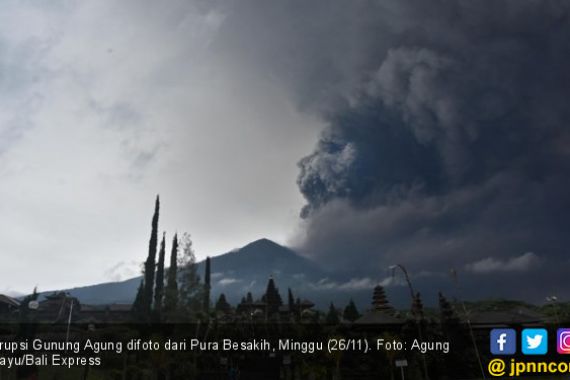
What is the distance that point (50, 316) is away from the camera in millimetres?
72938

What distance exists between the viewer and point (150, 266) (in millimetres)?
71688

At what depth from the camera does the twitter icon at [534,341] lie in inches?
501

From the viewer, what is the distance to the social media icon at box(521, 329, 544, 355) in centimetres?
1272

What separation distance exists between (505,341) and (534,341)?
987 mm

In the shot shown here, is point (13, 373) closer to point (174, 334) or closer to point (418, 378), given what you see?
point (174, 334)

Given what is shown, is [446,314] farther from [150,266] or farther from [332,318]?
[150,266]

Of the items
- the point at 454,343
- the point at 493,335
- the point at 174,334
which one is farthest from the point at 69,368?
the point at 454,343

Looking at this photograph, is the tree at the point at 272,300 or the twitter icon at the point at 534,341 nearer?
the twitter icon at the point at 534,341

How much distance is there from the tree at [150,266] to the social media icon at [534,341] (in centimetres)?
5879

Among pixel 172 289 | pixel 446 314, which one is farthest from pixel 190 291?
pixel 446 314

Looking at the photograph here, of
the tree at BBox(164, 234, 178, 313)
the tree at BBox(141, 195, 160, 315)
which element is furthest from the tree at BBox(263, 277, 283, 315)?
the tree at BBox(141, 195, 160, 315)

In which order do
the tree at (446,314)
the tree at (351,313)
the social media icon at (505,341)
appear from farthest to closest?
the tree at (351,313) < the tree at (446,314) < the social media icon at (505,341)

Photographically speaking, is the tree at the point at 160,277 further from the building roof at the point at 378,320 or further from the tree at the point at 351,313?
the tree at the point at 351,313

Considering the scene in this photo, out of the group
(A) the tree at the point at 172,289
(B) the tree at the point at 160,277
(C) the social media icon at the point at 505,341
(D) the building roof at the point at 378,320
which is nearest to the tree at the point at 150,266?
(B) the tree at the point at 160,277
